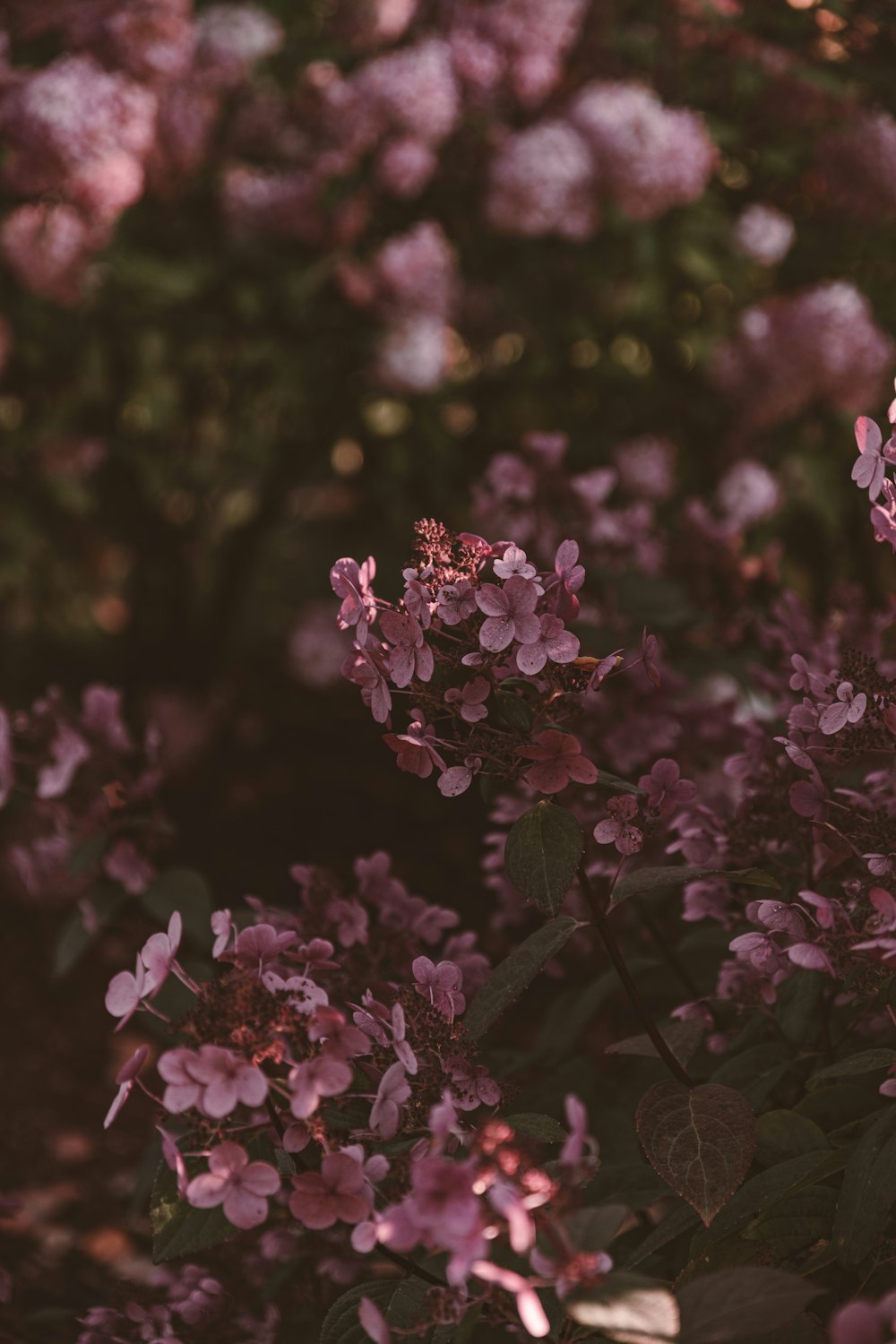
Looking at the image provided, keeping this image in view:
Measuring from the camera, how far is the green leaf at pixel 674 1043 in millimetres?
868

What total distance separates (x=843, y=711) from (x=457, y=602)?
0.27 m

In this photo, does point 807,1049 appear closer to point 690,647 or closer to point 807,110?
point 690,647

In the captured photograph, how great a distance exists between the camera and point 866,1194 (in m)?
0.75

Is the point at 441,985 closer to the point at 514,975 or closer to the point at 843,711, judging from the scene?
the point at 514,975

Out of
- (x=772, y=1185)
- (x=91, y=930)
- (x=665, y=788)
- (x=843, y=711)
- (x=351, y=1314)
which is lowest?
(x=91, y=930)

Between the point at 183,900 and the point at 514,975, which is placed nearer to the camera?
the point at 514,975

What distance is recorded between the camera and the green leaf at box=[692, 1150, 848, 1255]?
0.80 meters

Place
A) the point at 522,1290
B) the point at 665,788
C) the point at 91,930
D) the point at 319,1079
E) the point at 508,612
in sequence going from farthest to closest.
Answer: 1. the point at 91,930
2. the point at 665,788
3. the point at 508,612
4. the point at 319,1079
5. the point at 522,1290

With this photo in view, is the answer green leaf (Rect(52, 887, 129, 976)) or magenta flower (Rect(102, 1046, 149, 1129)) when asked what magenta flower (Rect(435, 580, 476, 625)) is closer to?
magenta flower (Rect(102, 1046, 149, 1129))

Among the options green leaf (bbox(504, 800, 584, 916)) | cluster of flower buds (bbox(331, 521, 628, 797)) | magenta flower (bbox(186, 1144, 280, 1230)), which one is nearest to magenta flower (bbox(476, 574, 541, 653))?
cluster of flower buds (bbox(331, 521, 628, 797))

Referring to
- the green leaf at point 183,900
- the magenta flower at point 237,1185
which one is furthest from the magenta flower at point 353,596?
the green leaf at point 183,900

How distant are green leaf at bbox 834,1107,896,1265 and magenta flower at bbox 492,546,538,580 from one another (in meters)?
0.41

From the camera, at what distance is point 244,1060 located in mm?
674

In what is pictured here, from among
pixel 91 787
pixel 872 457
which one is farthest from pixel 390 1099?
pixel 91 787
